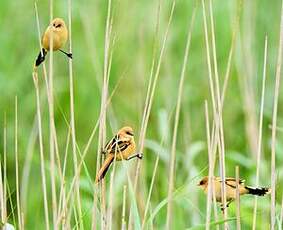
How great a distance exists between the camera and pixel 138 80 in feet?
14.3

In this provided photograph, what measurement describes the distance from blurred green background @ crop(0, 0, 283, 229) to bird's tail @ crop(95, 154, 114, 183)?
180 centimetres

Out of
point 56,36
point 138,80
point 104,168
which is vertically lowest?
point 104,168

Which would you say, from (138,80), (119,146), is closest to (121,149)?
(119,146)

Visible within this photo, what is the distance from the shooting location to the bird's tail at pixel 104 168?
2.05m

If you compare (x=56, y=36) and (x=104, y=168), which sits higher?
(x=56, y=36)

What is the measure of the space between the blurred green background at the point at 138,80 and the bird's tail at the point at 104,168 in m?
1.80

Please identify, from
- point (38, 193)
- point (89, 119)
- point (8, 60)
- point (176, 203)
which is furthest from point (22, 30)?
point (176, 203)

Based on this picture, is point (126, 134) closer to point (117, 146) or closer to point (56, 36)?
point (117, 146)

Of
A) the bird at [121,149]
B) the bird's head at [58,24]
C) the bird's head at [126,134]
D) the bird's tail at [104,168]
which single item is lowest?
the bird's tail at [104,168]

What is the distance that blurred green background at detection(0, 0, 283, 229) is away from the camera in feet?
13.7

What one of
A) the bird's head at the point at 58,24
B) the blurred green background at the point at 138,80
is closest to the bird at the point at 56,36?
the bird's head at the point at 58,24

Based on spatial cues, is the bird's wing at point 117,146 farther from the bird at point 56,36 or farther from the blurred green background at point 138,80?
the blurred green background at point 138,80

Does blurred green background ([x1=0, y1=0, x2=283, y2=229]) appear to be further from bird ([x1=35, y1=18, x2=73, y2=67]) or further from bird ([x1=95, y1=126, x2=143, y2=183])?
bird ([x1=35, y1=18, x2=73, y2=67])

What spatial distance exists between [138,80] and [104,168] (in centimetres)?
231
